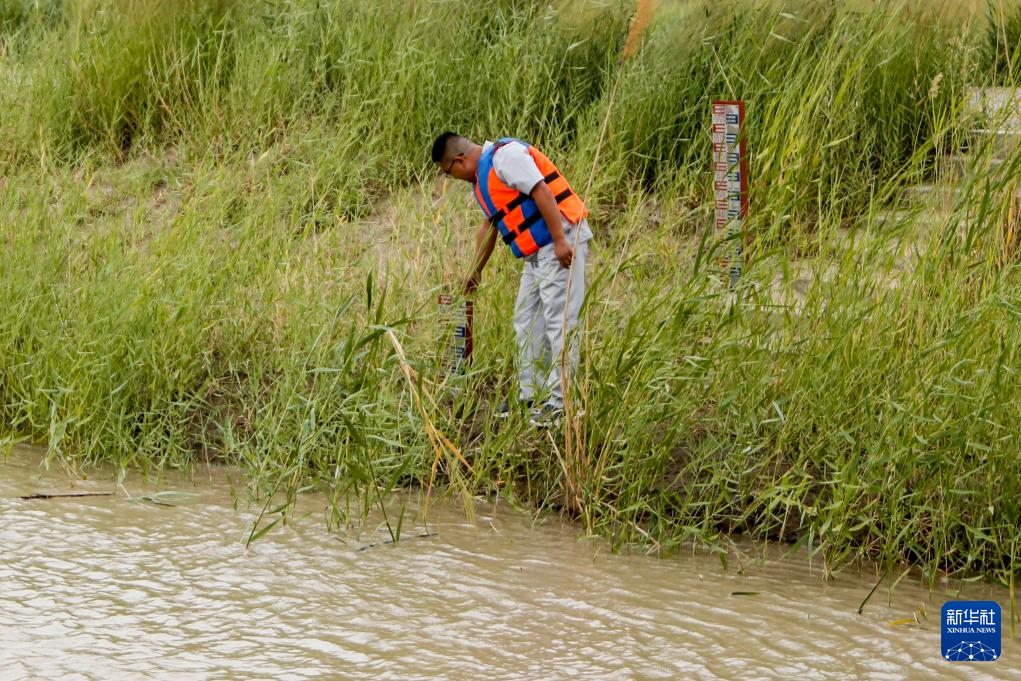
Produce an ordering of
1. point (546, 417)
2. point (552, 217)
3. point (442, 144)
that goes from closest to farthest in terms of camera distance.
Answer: point (546, 417)
point (552, 217)
point (442, 144)

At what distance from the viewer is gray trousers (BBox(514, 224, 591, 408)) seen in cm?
497

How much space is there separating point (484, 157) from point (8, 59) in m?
5.02

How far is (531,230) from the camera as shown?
5.14 metres

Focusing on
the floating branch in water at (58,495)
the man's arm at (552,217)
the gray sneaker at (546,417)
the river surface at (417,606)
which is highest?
the man's arm at (552,217)

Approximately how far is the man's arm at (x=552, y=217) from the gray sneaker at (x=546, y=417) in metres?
0.70

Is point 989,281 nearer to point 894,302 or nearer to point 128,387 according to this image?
point 894,302

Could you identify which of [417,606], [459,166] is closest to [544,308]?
[459,166]

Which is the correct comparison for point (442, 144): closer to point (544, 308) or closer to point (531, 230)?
point (531, 230)

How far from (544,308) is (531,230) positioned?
336 millimetres

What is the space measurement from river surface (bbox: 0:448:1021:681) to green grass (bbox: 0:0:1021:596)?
0.65ft

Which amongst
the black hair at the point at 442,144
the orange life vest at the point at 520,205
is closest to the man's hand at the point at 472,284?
the orange life vest at the point at 520,205

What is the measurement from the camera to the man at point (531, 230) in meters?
5.02

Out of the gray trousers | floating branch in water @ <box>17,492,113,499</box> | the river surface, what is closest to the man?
the gray trousers

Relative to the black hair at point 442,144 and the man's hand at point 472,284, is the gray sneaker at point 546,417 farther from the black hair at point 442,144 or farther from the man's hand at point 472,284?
the black hair at point 442,144
